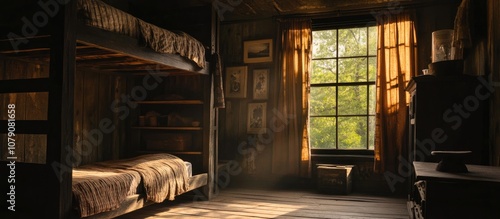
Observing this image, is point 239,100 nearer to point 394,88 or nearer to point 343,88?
point 343,88

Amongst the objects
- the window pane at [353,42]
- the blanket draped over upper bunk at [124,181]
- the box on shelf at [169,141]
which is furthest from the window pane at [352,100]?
the blanket draped over upper bunk at [124,181]

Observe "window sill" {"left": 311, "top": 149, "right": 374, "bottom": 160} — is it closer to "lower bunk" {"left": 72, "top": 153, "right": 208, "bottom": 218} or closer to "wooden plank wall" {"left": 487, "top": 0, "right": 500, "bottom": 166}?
"lower bunk" {"left": 72, "top": 153, "right": 208, "bottom": 218}

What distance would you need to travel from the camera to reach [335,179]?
548 centimetres

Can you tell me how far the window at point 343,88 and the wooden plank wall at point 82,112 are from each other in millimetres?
2996

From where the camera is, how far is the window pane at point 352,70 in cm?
587

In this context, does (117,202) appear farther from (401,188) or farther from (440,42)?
(401,188)

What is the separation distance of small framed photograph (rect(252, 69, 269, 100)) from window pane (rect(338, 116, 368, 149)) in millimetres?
1278

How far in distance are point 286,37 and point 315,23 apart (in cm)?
51

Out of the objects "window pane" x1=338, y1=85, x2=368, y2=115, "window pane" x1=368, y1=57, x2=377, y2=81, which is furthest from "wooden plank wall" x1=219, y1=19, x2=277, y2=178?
"window pane" x1=368, y1=57, x2=377, y2=81

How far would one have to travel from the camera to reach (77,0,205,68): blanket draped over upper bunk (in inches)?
123

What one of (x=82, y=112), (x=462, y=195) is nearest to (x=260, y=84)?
(x=82, y=112)

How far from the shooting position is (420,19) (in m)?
5.45

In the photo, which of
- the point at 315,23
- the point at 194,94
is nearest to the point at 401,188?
the point at 315,23

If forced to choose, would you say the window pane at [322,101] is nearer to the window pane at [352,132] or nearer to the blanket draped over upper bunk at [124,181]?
the window pane at [352,132]
